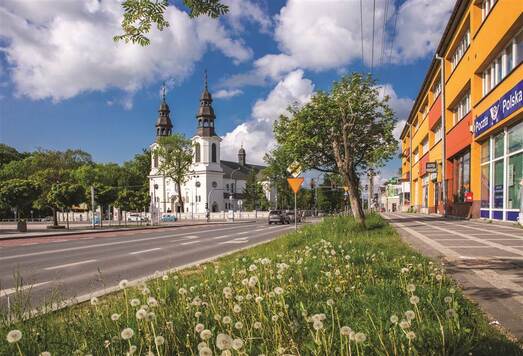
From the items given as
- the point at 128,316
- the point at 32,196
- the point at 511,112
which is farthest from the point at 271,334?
the point at 32,196

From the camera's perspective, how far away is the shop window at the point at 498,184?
21.1 meters

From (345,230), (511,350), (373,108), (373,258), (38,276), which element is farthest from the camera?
(373,108)

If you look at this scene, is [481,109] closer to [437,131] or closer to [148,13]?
[437,131]

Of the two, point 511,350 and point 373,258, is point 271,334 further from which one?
point 373,258

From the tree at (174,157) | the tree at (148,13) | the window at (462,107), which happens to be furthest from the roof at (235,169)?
the tree at (148,13)

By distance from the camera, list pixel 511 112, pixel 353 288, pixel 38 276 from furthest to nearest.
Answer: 1. pixel 511 112
2. pixel 38 276
3. pixel 353 288

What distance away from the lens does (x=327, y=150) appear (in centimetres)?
2944

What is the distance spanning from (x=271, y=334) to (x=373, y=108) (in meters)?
26.6

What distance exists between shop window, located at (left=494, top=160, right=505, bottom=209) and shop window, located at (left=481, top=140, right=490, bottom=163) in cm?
164

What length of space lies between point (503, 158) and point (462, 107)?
11268mm

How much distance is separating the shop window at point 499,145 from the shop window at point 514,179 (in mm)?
1380

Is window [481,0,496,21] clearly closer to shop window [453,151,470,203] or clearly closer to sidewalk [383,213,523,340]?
shop window [453,151,470,203]

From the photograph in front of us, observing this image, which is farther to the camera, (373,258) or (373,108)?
(373,108)

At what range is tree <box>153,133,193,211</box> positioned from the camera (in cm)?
8131
